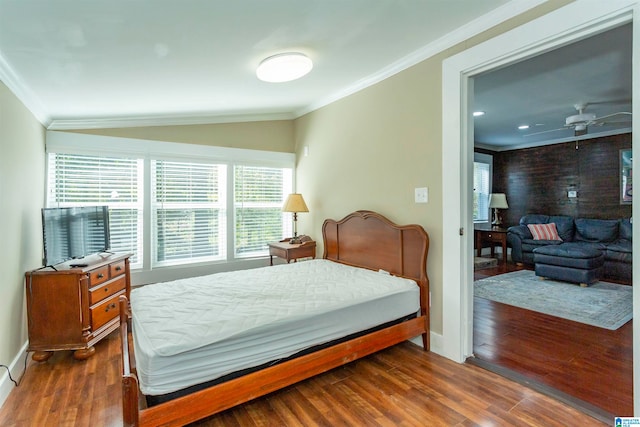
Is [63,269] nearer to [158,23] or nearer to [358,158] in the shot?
[158,23]

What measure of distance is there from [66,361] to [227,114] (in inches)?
115

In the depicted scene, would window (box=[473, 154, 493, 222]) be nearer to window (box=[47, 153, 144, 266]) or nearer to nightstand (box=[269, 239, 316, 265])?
nightstand (box=[269, 239, 316, 265])

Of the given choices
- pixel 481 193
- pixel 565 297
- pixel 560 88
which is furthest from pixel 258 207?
pixel 481 193

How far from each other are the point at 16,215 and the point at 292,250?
243 cm

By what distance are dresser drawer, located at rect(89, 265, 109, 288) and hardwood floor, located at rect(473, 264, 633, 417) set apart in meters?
3.07

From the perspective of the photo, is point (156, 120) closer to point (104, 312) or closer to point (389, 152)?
point (104, 312)

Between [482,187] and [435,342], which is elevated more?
[482,187]

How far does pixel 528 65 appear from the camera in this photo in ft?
9.85

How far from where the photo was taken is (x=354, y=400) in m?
1.99

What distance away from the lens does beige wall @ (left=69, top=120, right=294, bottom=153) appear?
3.66 m

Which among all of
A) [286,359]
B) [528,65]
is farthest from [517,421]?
[528,65]

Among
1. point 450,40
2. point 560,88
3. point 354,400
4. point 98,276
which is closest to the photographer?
point 354,400

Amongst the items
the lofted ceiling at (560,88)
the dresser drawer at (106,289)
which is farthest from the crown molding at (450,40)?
the dresser drawer at (106,289)

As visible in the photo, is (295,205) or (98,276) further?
(295,205)
